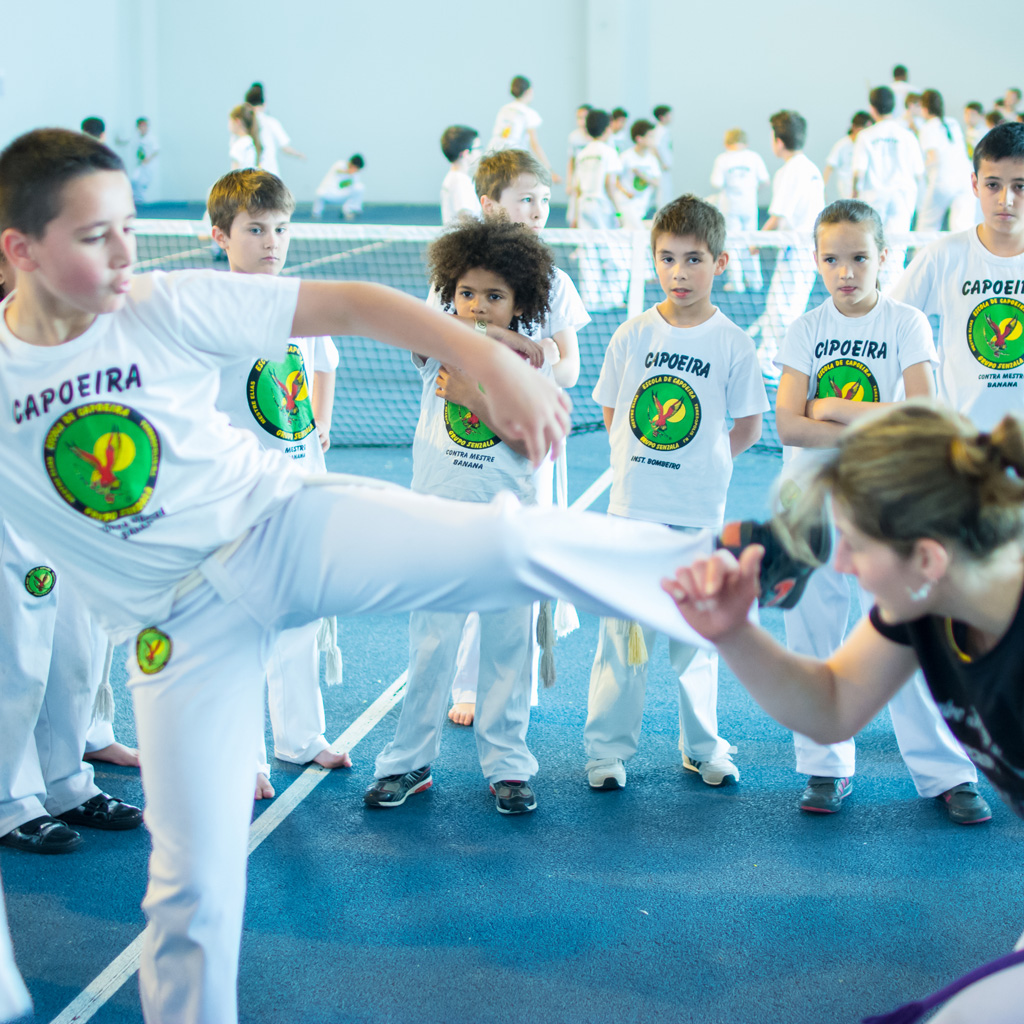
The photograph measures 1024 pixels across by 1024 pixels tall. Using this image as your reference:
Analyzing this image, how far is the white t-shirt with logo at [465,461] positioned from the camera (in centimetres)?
346

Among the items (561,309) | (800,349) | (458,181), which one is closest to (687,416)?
(800,349)

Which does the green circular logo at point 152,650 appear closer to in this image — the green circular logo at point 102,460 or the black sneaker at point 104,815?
the green circular logo at point 102,460

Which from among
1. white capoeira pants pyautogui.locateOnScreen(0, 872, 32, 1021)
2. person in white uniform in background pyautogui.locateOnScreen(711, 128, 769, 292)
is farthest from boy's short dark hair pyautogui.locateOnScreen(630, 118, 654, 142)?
white capoeira pants pyautogui.locateOnScreen(0, 872, 32, 1021)

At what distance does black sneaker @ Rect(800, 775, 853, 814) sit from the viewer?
347cm

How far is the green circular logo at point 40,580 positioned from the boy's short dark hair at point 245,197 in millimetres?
1323

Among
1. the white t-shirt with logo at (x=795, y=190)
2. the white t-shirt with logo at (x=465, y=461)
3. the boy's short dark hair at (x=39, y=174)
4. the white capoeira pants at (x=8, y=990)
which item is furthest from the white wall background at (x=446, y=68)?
the white capoeira pants at (x=8, y=990)

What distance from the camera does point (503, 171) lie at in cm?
423

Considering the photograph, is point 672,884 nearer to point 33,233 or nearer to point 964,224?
point 33,233

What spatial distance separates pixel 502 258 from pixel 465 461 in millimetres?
653

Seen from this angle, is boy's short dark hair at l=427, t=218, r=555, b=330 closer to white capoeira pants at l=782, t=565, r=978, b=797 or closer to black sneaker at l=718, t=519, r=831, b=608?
white capoeira pants at l=782, t=565, r=978, b=797

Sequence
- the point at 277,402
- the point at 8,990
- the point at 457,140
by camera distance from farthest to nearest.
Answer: the point at 457,140, the point at 277,402, the point at 8,990

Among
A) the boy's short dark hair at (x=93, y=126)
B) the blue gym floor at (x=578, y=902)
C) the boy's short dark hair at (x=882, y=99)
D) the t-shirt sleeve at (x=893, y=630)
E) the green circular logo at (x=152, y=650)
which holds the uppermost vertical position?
the boy's short dark hair at (x=93, y=126)

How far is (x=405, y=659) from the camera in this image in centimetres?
467

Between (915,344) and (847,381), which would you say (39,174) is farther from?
(915,344)
